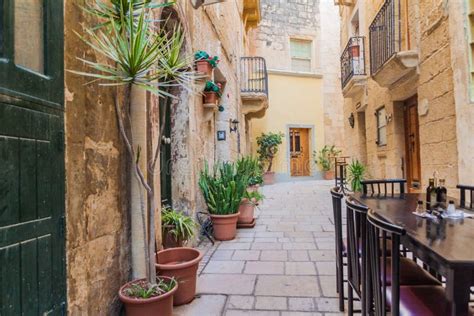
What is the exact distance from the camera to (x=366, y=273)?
1.40m

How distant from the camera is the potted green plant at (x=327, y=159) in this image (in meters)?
11.7

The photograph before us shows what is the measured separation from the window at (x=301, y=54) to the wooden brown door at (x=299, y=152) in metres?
2.45

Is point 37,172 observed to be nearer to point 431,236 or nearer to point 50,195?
point 50,195

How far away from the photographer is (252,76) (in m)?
8.81

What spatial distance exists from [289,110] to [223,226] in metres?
9.07

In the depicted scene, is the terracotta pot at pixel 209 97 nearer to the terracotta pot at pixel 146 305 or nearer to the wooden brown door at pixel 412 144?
the terracotta pot at pixel 146 305

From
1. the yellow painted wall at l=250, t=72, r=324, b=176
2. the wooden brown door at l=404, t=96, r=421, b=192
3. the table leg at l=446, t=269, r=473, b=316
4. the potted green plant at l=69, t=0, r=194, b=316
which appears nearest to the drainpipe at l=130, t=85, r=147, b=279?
the potted green plant at l=69, t=0, r=194, b=316

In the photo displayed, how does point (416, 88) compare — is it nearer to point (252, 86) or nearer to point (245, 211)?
point (245, 211)

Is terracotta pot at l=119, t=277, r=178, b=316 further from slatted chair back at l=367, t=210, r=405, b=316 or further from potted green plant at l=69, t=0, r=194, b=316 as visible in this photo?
slatted chair back at l=367, t=210, r=405, b=316

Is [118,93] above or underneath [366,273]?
above

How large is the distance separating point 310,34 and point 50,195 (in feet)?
41.6

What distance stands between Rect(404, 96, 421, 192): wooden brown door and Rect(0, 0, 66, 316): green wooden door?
4757mm

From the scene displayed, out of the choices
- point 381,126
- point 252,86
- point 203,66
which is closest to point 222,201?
point 203,66

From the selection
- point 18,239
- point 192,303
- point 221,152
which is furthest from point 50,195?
point 221,152
